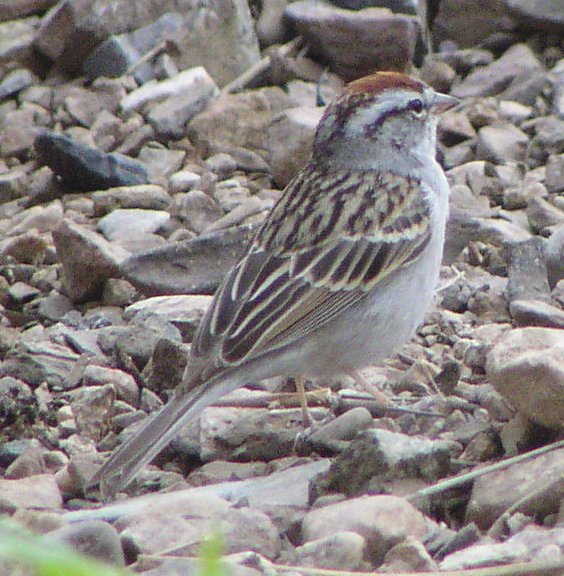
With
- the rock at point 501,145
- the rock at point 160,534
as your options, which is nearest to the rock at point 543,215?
the rock at point 501,145

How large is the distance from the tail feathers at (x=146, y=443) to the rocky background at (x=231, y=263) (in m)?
0.10

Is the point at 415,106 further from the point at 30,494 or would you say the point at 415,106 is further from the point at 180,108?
the point at 180,108

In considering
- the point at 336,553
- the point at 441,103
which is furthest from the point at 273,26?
the point at 336,553

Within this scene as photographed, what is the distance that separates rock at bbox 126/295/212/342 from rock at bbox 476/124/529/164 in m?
1.99

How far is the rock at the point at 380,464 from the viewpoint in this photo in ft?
13.4

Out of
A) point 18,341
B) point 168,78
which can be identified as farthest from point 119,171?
point 18,341

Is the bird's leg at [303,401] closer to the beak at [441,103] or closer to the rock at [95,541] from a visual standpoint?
the beak at [441,103]

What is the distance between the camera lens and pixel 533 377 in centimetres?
423

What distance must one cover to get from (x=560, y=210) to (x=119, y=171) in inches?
96.8

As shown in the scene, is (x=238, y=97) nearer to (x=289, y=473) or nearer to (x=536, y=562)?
(x=289, y=473)

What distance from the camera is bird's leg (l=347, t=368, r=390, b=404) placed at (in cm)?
511

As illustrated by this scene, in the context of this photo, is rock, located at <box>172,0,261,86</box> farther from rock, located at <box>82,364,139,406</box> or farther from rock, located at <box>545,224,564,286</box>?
rock, located at <box>82,364,139,406</box>

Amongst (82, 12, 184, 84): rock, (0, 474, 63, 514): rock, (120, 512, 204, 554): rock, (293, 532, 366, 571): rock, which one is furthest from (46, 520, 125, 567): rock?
(82, 12, 184, 84): rock

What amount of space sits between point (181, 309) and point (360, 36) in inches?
115
